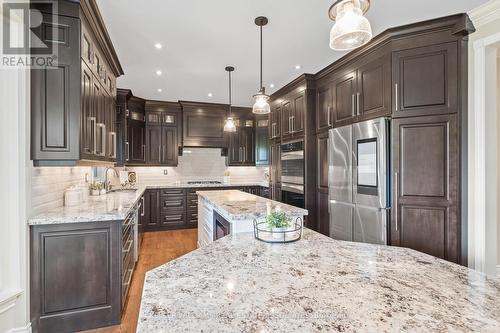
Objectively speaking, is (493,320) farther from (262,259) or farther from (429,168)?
(429,168)

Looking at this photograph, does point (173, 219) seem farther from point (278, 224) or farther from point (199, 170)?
point (278, 224)

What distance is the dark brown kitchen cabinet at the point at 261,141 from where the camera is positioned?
5902 millimetres

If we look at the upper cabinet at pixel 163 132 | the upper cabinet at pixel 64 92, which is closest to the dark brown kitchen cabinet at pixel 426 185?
the upper cabinet at pixel 64 92

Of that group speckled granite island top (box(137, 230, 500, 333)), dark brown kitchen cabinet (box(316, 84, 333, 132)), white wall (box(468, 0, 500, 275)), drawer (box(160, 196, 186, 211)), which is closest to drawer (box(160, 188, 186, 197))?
drawer (box(160, 196, 186, 211))

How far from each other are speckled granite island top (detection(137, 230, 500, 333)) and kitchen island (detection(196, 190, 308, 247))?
60cm

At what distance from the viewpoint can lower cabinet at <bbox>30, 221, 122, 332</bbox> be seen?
6.49ft

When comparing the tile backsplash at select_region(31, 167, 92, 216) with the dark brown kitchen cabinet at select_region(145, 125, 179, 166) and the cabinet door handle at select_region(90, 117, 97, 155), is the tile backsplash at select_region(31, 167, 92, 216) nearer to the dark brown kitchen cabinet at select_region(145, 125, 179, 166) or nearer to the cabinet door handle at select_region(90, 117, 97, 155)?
the cabinet door handle at select_region(90, 117, 97, 155)

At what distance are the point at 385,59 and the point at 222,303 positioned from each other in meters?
2.85

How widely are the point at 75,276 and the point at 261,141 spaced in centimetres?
452

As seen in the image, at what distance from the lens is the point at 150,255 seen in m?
3.94

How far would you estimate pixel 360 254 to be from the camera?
4.39ft

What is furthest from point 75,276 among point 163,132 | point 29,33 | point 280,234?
point 163,132

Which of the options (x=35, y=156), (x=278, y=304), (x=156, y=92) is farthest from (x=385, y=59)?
(x=156, y=92)

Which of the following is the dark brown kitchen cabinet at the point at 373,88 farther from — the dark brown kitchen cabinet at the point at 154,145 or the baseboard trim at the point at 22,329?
the dark brown kitchen cabinet at the point at 154,145
